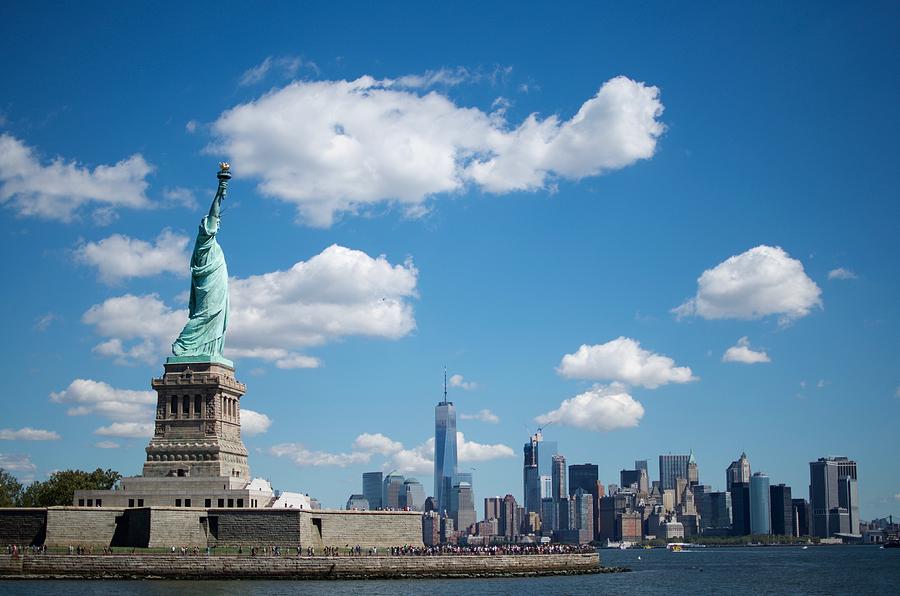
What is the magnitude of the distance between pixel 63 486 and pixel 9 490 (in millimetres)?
11753

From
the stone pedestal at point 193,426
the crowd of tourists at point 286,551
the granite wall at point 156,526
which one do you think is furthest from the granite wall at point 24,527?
the stone pedestal at point 193,426

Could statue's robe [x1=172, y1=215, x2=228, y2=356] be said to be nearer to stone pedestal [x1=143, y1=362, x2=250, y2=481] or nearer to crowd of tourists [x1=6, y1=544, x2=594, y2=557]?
stone pedestal [x1=143, y1=362, x2=250, y2=481]

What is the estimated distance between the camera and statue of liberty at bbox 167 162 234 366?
97875 millimetres

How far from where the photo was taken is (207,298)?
98.9 m

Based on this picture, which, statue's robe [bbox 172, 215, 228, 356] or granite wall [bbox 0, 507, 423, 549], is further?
statue's robe [bbox 172, 215, 228, 356]

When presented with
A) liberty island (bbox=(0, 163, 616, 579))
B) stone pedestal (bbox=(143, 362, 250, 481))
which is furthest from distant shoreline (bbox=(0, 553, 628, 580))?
stone pedestal (bbox=(143, 362, 250, 481))

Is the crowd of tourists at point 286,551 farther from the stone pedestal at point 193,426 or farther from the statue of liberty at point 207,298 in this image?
the statue of liberty at point 207,298

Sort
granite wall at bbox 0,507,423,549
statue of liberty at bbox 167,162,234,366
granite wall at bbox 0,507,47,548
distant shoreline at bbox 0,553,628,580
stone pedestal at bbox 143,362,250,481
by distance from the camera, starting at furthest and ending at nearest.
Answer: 1. statue of liberty at bbox 167,162,234,366
2. stone pedestal at bbox 143,362,250,481
3. granite wall at bbox 0,507,47,548
4. granite wall at bbox 0,507,423,549
5. distant shoreline at bbox 0,553,628,580

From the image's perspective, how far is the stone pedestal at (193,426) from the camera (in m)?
93.4

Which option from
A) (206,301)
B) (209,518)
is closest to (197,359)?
(206,301)

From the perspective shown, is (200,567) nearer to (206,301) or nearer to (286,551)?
(286,551)

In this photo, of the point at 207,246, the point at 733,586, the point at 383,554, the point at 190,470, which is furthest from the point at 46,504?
the point at 733,586

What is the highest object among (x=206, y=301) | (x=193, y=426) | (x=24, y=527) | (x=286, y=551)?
(x=206, y=301)

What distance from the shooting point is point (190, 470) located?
306ft
